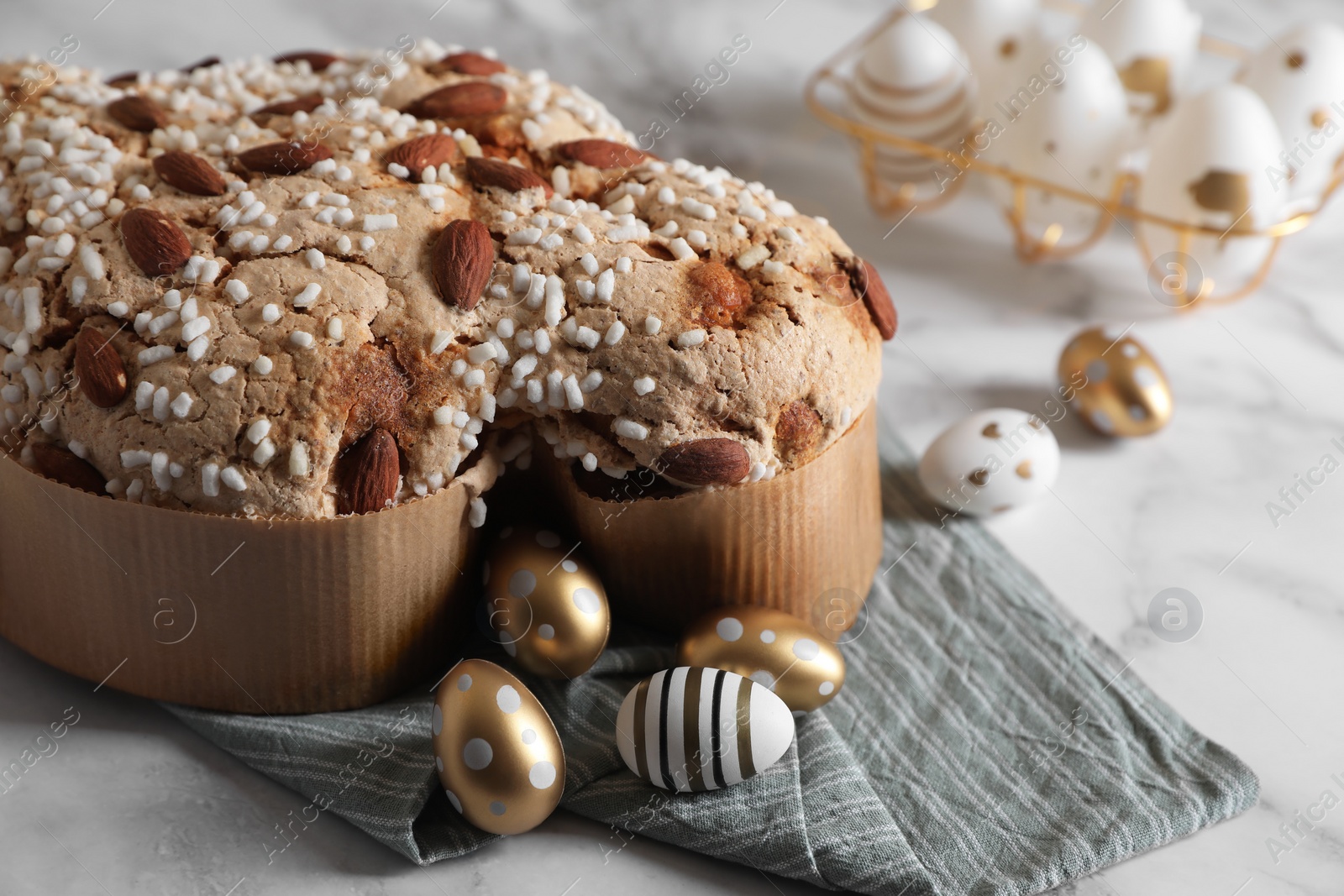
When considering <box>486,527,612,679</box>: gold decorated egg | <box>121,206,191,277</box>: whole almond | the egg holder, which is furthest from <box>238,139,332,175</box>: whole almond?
the egg holder

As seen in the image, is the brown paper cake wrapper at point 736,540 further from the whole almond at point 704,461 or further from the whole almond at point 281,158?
the whole almond at point 281,158

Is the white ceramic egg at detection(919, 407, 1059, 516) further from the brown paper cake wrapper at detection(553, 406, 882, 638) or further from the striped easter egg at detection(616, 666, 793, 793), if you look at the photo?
the striped easter egg at detection(616, 666, 793, 793)

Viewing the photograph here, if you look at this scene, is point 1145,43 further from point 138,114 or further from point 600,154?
point 138,114

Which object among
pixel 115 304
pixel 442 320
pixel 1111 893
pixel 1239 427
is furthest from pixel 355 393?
pixel 1239 427

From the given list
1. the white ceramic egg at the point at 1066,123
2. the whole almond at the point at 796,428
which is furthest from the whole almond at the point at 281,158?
the white ceramic egg at the point at 1066,123

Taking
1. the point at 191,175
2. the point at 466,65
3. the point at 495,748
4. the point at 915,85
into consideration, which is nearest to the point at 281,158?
the point at 191,175

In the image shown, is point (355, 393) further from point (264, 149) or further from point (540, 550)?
point (264, 149)
